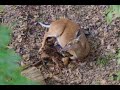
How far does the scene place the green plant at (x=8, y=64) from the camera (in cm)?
99

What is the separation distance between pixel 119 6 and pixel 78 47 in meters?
0.69

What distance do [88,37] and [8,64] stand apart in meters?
2.98

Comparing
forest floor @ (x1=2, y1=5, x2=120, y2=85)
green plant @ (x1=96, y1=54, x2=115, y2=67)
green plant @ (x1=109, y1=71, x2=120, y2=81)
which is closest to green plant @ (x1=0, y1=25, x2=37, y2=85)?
forest floor @ (x1=2, y1=5, x2=120, y2=85)

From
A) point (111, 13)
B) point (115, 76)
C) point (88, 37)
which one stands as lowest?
point (115, 76)

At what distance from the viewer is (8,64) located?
99 centimetres

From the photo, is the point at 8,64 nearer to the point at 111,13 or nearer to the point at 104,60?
the point at 104,60

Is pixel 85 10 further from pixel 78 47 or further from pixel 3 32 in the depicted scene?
pixel 3 32

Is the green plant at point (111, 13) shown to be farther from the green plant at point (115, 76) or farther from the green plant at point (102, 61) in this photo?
the green plant at point (115, 76)

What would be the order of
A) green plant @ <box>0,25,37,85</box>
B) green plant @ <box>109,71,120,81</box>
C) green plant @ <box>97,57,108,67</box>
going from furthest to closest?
1. green plant @ <box>97,57,108,67</box>
2. green plant @ <box>109,71,120,81</box>
3. green plant @ <box>0,25,37,85</box>

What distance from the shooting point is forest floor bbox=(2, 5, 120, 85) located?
11.7 feet

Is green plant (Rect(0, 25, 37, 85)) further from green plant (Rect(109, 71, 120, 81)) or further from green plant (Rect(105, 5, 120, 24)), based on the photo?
green plant (Rect(105, 5, 120, 24))

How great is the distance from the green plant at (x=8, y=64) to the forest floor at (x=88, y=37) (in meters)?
2.39

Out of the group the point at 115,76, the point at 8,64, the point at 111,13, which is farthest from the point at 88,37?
the point at 8,64

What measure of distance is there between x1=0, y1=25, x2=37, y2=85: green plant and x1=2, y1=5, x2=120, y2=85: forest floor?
2.39m
